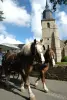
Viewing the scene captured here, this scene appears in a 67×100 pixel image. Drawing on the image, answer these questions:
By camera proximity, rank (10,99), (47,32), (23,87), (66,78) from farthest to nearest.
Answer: (47,32), (66,78), (23,87), (10,99)

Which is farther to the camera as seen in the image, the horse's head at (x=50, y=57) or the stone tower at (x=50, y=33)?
the stone tower at (x=50, y=33)

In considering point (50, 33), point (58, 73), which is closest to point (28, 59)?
point (58, 73)

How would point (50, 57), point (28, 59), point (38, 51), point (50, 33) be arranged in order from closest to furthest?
point (38, 51), point (28, 59), point (50, 57), point (50, 33)

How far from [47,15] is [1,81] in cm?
8347

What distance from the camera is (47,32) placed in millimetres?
90688

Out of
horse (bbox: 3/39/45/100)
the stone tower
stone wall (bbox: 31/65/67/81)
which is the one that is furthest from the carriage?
the stone tower

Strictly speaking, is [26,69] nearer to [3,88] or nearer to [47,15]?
[3,88]

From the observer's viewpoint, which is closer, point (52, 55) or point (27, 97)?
point (27, 97)

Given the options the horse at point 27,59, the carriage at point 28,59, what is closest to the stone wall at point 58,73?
the carriage at point 28,59

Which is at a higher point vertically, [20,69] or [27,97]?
[20,69]

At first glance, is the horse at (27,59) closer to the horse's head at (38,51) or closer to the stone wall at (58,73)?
the horse's head at (38,51)

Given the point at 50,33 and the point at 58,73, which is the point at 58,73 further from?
the point at 50,33

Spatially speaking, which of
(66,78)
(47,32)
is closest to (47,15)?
(47,32)

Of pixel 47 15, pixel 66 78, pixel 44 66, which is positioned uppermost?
pixel 47 15
